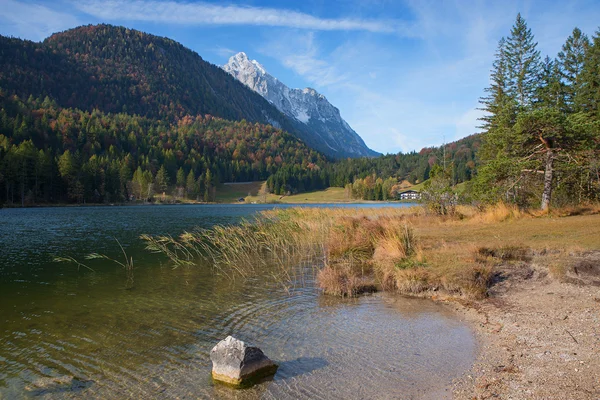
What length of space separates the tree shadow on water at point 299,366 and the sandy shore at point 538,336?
8.57ft

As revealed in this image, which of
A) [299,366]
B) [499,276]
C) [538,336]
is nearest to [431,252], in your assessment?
[499,276]

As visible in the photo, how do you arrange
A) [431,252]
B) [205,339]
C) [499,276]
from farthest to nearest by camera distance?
1. [431,252]
2. [499,276]
3. [205,339]

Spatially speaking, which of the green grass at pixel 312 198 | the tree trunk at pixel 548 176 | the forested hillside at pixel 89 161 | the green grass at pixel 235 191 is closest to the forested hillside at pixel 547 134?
the tree trunk at pixel 548 176

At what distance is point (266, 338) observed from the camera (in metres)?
9.11

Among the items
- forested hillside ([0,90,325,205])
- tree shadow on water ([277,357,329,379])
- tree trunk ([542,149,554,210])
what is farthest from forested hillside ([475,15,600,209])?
forested hillside ([0,90,325,205])

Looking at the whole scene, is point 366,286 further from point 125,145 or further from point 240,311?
point 125,145

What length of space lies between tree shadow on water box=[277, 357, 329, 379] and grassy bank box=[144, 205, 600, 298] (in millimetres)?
5333

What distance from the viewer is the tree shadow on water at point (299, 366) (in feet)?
23.5

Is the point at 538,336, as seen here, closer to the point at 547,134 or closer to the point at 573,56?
the point at 547,134

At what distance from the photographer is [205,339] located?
9047mm

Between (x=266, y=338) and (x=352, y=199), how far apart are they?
Result: 538ft

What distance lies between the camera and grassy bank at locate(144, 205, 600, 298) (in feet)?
41.8

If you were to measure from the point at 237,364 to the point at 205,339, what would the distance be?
2631 millimetres

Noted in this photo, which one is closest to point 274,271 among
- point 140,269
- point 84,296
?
point 140,269
